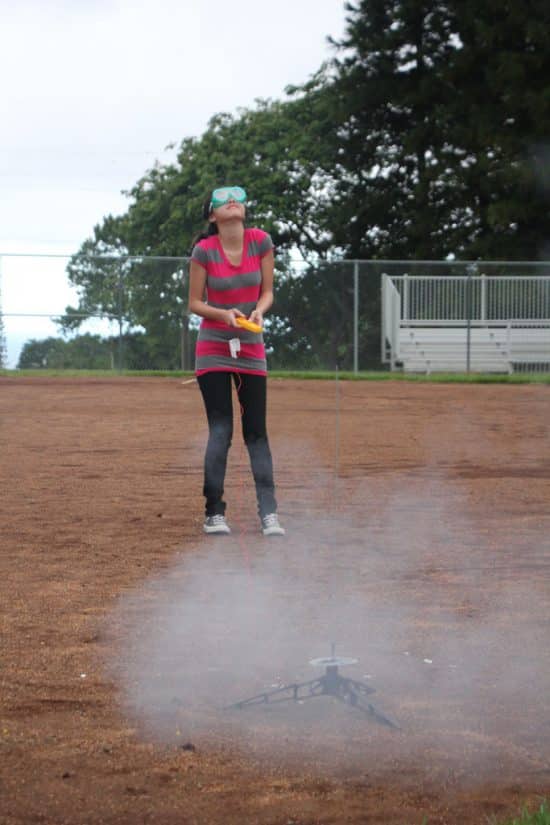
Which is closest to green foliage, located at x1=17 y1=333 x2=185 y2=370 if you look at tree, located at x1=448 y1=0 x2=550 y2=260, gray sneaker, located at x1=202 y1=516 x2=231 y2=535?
tree, located at x1=448 y1=0 x2=550 y2=260

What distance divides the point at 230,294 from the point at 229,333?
233 mm

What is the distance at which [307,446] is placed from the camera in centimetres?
→ 1382

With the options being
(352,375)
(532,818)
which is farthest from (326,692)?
(352,375)

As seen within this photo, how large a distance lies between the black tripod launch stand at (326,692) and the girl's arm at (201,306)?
10.4 feet

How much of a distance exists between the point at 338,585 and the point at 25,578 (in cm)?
153

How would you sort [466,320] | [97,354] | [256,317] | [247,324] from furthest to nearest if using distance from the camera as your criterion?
[97,354] → [466,320] → [256,317] → [247,324]

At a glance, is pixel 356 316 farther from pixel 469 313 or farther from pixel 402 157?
pixel 402 157

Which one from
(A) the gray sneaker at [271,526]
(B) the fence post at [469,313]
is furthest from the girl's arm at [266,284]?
(B) the fence post at [469,313]

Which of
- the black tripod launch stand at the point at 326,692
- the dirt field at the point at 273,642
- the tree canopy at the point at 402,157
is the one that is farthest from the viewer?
the tree canopy at the point at 402,157

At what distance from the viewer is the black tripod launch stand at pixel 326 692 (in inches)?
175

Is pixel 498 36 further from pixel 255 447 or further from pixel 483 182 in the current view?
pixel 255 447

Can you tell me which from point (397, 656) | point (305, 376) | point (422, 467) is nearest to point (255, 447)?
point (397, 656)

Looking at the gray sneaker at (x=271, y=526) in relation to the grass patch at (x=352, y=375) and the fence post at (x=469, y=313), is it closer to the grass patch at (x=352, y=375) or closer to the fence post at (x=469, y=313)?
the grass patch at (x=352, y=375)

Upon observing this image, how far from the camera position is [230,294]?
25.4 feet
